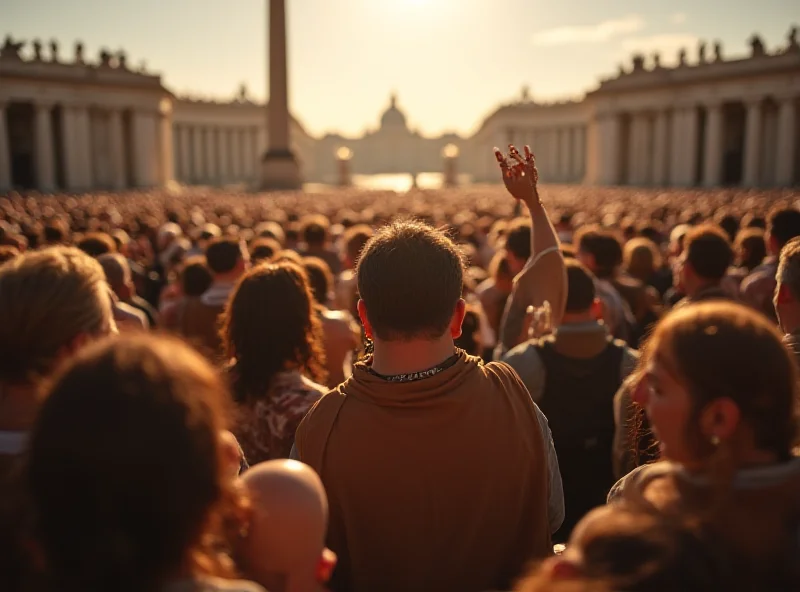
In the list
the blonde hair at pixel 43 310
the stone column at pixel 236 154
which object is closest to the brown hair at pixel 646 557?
the blonde hair at pixel 43 310

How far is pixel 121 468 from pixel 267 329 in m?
2.69

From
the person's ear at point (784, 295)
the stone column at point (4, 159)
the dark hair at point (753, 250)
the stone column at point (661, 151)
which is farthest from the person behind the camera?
the stone column at point (661, 151)

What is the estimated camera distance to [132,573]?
1.84 metres

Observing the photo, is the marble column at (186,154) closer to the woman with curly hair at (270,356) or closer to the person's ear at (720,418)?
the woman with curly hair at (270,356)

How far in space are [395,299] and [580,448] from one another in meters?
2.86

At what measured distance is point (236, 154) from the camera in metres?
100

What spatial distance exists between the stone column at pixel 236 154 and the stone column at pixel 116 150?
31.4 metres

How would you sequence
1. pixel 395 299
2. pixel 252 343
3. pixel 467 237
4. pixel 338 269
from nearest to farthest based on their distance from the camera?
pixel 395 299
pixel 252 343
pixel 338 269
pixel 467 237

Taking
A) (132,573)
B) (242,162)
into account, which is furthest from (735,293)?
(242,162)

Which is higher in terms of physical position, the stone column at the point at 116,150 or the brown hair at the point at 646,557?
the stone column at the point at 116,150

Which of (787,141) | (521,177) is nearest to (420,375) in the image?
(521,177)

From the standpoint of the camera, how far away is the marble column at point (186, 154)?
307ft

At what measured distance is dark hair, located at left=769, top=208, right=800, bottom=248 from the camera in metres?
7.76

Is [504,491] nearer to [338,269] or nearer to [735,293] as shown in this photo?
[735,293]
